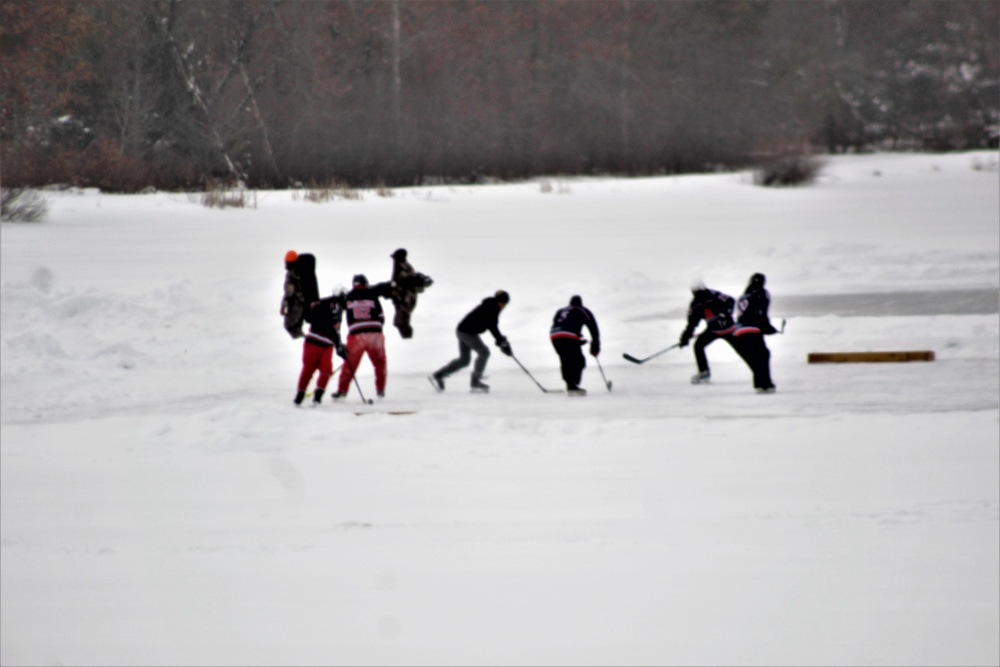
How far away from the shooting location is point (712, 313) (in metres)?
11.6

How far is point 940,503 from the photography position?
24.9 feet

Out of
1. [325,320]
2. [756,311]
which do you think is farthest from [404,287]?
[756,311]

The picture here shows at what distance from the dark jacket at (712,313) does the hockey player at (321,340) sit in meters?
3.50

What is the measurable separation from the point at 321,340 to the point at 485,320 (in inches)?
67.0

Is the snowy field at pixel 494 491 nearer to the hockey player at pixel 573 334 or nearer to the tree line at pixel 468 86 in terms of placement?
the hockey player at pixel 573 334

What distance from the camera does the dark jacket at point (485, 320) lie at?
11.4 meters

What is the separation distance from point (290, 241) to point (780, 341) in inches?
446

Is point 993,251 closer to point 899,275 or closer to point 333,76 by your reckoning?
point 899,275

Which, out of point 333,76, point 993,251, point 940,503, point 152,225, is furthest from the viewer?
point 333,76

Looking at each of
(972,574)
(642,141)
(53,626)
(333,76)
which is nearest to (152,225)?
(333,76)

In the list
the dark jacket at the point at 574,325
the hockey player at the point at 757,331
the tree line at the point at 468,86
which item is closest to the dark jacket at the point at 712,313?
the hockey player at the point at 757,331

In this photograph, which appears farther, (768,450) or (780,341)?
(780,341)

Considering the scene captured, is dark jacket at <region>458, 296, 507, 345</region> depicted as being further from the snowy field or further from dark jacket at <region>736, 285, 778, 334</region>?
dark jacket at <region>736, 285, 778, 334</region>

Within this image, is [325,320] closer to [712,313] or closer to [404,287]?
[404,287]
